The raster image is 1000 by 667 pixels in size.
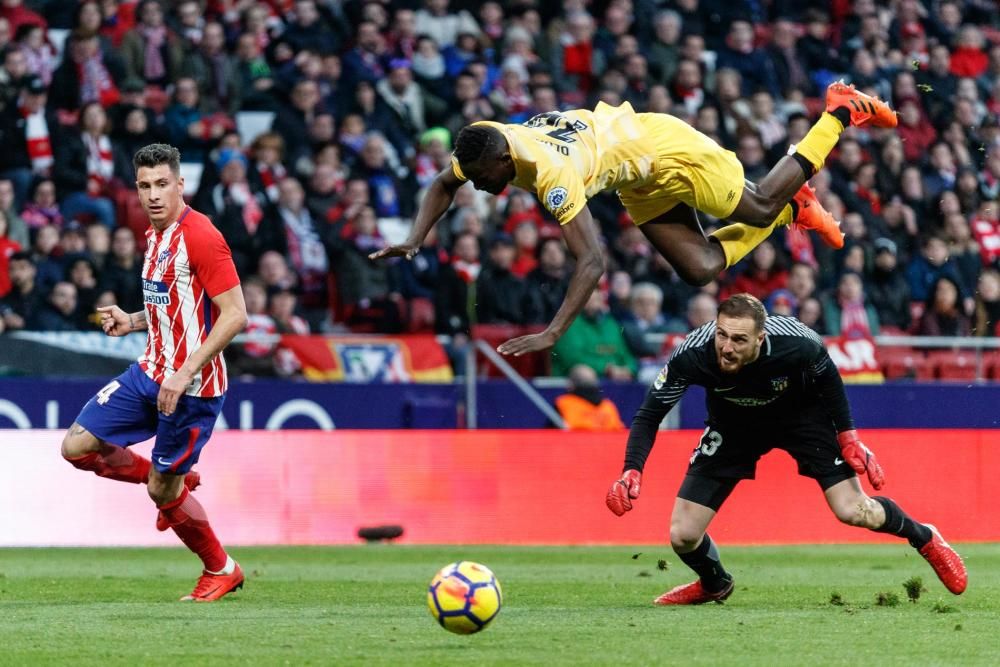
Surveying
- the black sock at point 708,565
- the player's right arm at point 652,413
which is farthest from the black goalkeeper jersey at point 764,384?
the black sock at point 708,565

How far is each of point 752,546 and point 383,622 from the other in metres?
6.83

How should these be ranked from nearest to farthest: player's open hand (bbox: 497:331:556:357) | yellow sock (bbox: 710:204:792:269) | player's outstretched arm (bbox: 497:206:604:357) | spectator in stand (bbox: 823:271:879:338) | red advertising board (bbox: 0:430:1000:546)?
player's open hand (bbox: 497:331:556:357) → player's outstretched arm (bbox: 497:206:604:357) → yellow sock (bbox: 710:204:792:269) → red advertising board (bbox: 0:430:1000:546) → spectator in stand (bbox: 823:271:879:338)

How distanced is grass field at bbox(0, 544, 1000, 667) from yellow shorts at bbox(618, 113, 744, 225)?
232cm

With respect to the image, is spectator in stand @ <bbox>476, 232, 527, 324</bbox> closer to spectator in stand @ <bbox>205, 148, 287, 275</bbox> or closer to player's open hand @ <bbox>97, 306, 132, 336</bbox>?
spectator in stand @ <bbox>205, 148, 287, 275</bbox>

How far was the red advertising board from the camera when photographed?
1429 centimetres

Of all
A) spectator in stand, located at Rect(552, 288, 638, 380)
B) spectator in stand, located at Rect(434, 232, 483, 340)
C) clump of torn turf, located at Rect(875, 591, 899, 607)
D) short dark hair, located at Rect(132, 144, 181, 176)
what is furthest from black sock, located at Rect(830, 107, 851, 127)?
spectator in stand, located at Rect(434, 232, 483, 340)

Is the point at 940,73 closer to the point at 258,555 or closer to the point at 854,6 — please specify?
the point at 854,6

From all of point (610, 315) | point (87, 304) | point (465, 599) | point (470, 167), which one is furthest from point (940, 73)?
point (465, 599)

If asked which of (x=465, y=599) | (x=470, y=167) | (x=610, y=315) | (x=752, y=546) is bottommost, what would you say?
(x=752, y=546)

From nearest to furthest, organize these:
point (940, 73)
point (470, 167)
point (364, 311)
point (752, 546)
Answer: point (470, 167)
point (752, 546)
point (364, 311)
point (940, 73)

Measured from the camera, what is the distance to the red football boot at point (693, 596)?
953 cm

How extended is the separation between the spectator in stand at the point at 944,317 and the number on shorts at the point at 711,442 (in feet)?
28.7

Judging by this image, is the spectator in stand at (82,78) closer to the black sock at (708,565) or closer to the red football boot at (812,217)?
the red football boot at (812,217)

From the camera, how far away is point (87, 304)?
15.1 metres
